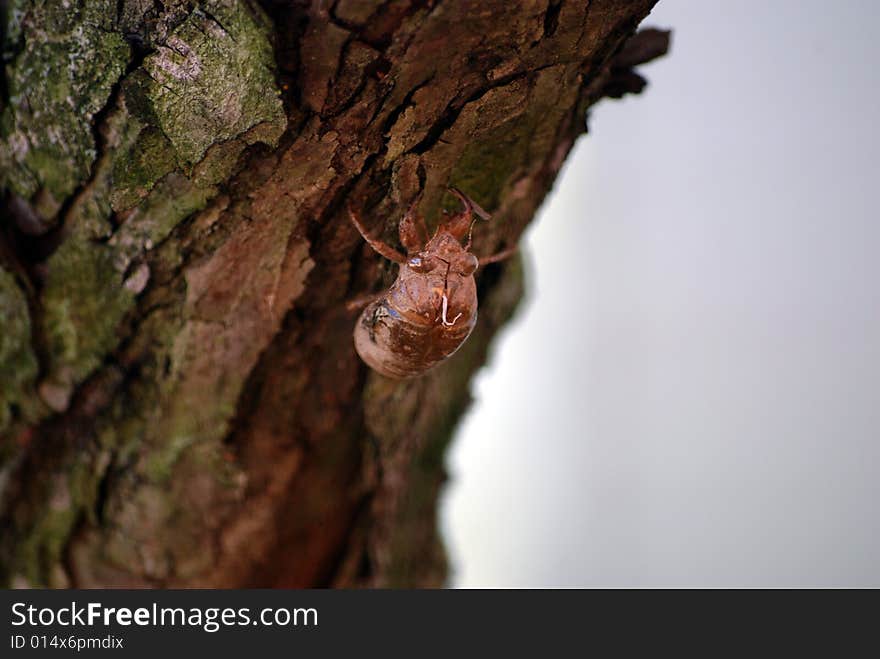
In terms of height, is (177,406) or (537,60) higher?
(537,60)

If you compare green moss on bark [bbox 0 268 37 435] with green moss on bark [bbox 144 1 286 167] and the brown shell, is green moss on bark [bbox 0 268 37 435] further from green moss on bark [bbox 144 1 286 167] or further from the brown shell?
the brown shell

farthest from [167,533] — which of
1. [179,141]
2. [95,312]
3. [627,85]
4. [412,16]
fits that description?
[627,85]

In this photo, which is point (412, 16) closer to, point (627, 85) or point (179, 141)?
point (179, 141)

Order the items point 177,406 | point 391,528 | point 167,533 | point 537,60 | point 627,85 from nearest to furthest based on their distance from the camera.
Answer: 1. point 537,60
2. point 627,85
3. point 177,406
4. point 167,533
5. point 391,528

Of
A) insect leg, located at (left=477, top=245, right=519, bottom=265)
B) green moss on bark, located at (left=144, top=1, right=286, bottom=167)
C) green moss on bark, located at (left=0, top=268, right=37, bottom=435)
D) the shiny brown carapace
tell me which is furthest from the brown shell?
green moss on bark, located at (left=0, top=268, right=37, bottom=435)

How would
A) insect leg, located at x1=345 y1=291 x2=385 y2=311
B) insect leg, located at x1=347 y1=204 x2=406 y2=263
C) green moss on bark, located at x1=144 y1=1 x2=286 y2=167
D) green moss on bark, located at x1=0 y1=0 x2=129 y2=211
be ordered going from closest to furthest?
1. green moss on bark, located at x1=144 y1=1 x2=286 y2=167
2. green moss on bark, located at x1=0 y1=0 x2=129 y2=211
3. insect leg, located at x1=347 y1=204 x2=406 y2=263
4. insect leg, located at x1=345 y1=291 x2=385 y2=311

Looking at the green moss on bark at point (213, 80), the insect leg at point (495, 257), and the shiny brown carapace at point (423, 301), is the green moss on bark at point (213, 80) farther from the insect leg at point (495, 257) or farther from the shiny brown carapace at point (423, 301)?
the insect leg at point (495, 257)

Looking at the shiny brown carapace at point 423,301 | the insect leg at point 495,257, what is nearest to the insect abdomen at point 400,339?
the shiny brown carapace at point 423,301
